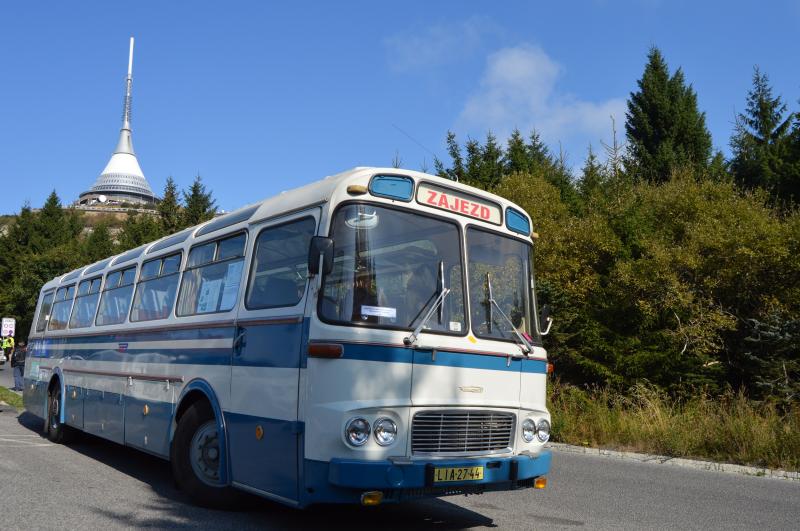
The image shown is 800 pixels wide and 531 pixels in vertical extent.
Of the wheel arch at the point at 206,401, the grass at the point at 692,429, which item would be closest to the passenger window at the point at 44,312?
the wheel arch at the point at 206,401

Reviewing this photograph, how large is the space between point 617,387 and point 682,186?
9.53 metres

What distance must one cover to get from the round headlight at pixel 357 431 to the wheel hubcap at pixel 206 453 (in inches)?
85.6

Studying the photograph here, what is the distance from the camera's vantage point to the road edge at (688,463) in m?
10.6

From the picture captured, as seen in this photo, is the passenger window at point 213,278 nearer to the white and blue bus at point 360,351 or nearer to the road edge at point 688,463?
the white and blue bus at point 360,351

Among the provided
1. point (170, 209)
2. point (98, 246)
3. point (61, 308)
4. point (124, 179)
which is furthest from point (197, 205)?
point (124, 179)

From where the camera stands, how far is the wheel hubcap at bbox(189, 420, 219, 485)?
737 centimetres

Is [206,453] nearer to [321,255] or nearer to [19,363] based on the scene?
[321,255]

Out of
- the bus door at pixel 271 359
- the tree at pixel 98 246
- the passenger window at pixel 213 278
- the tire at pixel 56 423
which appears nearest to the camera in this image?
the bus door at pixel 271 359

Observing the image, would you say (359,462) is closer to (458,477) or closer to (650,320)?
(458,477)

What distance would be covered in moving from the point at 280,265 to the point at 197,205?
49.3 metres

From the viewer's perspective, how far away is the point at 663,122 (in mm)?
48844

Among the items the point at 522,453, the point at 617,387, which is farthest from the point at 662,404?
the point at 522,453

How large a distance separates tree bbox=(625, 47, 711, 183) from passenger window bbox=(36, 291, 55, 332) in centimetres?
3657

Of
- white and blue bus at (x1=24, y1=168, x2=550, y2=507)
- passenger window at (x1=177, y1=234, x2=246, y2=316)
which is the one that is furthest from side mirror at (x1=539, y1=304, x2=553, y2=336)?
passenger window at (x1=177, y1=234, x2=246, y2=316)
